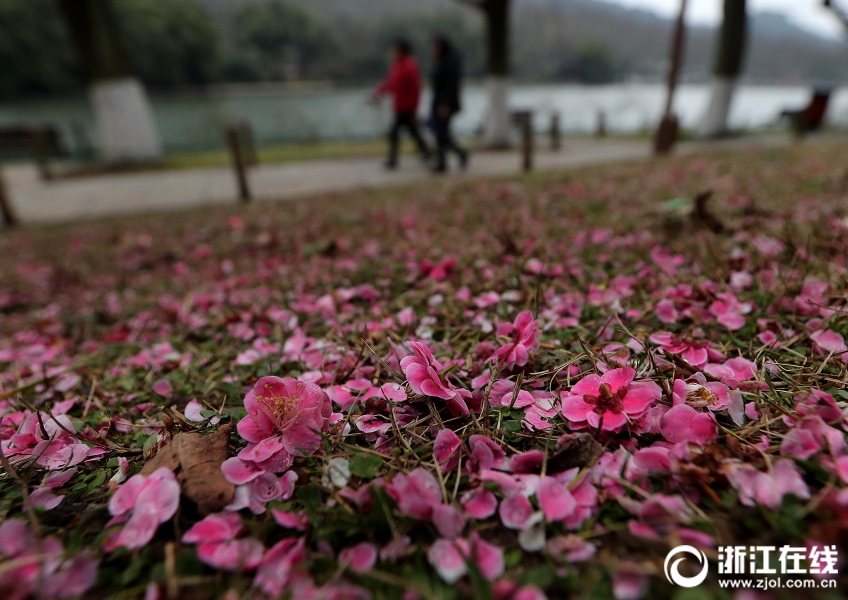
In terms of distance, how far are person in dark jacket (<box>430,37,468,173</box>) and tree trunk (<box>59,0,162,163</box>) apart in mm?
8577

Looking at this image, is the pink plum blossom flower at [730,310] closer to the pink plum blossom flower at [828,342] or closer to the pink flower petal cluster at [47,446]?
the pink plum blossom flower at [828,342]

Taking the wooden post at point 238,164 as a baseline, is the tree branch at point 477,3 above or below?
above

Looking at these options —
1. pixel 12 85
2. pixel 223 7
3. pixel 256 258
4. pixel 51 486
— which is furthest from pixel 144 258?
pixel 223 7

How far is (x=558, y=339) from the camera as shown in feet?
4.88

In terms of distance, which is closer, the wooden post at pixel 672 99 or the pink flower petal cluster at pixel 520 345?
the pink flower petal cluster at pixel 520 345

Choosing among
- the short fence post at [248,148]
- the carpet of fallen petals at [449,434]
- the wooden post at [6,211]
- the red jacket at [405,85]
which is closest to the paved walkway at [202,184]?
the wooden post at [6,211]

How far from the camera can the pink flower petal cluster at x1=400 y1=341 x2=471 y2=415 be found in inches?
41.4

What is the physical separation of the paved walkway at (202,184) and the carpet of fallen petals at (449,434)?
5679 millimetres

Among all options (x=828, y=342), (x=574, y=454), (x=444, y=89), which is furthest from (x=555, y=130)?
(x=574, y=454)

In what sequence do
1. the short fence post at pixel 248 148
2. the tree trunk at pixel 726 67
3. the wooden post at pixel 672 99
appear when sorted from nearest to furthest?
the wooden post at pixel 672 99, the short fence post at pixel 248 148, the tree trunk at pixel 726 67

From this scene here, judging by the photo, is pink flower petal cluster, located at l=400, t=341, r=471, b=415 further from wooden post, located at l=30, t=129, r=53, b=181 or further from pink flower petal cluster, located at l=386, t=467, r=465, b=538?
wooden post, located at l=30, t=129, r=53, b=181

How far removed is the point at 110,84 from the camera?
459 inches

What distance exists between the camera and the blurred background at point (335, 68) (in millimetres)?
25641

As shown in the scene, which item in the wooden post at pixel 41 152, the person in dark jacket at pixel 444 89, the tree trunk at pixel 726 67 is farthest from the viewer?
the tree trunk at pixel 726 67
